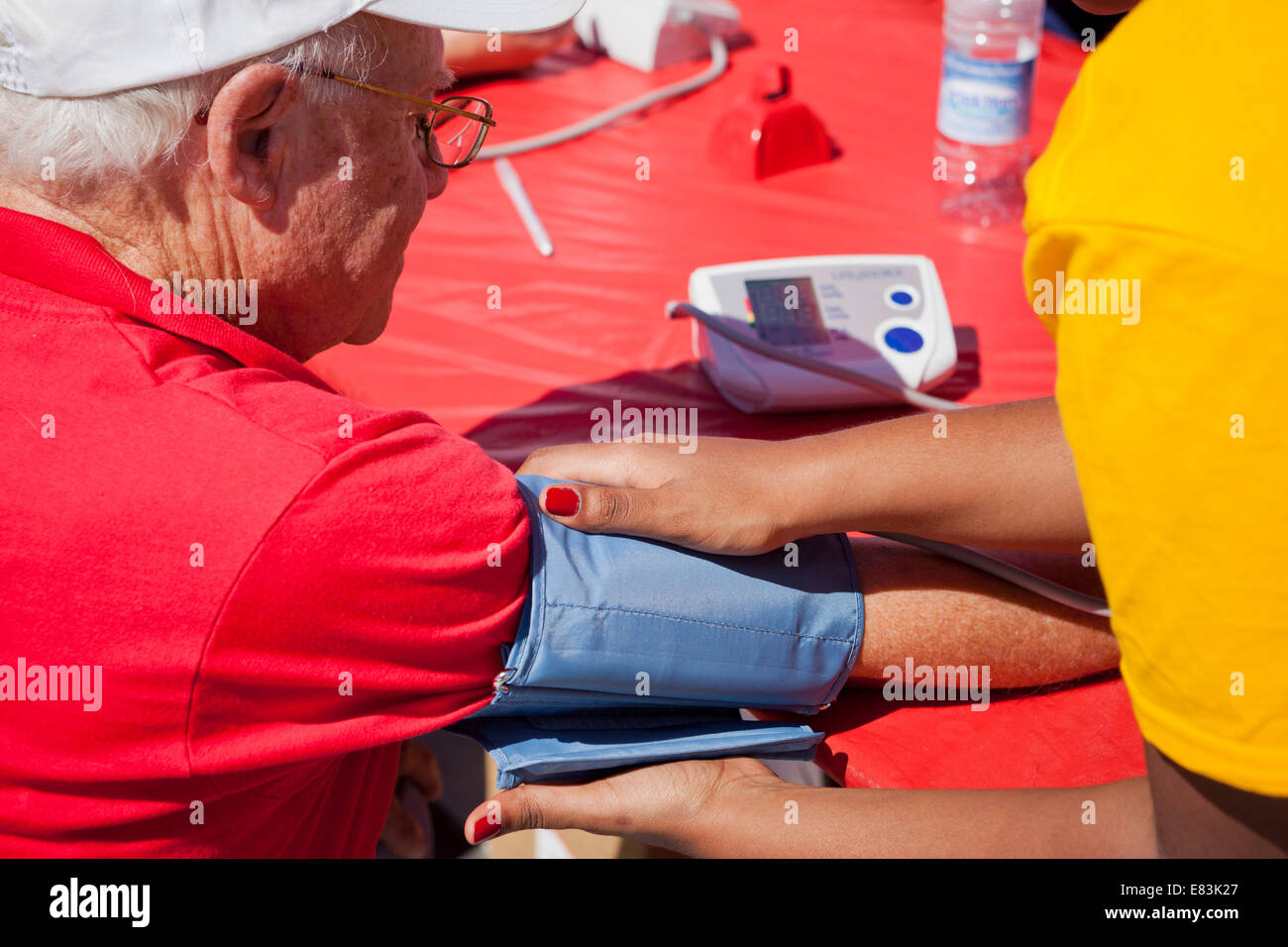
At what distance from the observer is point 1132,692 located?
0.62 m

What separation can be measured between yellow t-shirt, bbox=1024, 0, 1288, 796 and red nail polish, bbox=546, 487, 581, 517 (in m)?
0.41

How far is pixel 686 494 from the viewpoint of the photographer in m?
0.91

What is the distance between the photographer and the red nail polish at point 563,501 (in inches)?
34.4

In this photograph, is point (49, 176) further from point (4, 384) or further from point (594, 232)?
point (594, 232)

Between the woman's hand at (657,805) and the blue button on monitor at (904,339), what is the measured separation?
609 mm

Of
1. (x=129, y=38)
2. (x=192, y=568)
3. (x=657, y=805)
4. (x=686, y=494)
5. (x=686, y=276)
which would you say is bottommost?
(x=657, y=805)

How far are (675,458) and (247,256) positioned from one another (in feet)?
1.24

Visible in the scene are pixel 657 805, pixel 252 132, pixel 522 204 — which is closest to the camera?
pixel 252 132

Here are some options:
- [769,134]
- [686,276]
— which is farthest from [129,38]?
[769,134]

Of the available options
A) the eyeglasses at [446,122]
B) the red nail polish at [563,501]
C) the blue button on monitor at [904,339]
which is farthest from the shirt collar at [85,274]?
the blue button on monitor at [904,339]

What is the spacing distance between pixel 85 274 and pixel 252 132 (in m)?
0.16

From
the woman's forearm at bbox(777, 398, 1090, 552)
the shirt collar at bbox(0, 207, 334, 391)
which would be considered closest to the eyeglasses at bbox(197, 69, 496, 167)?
the shirt collar at bbox(0, 207, 334, 391)

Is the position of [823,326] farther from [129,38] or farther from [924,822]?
[129,38]
